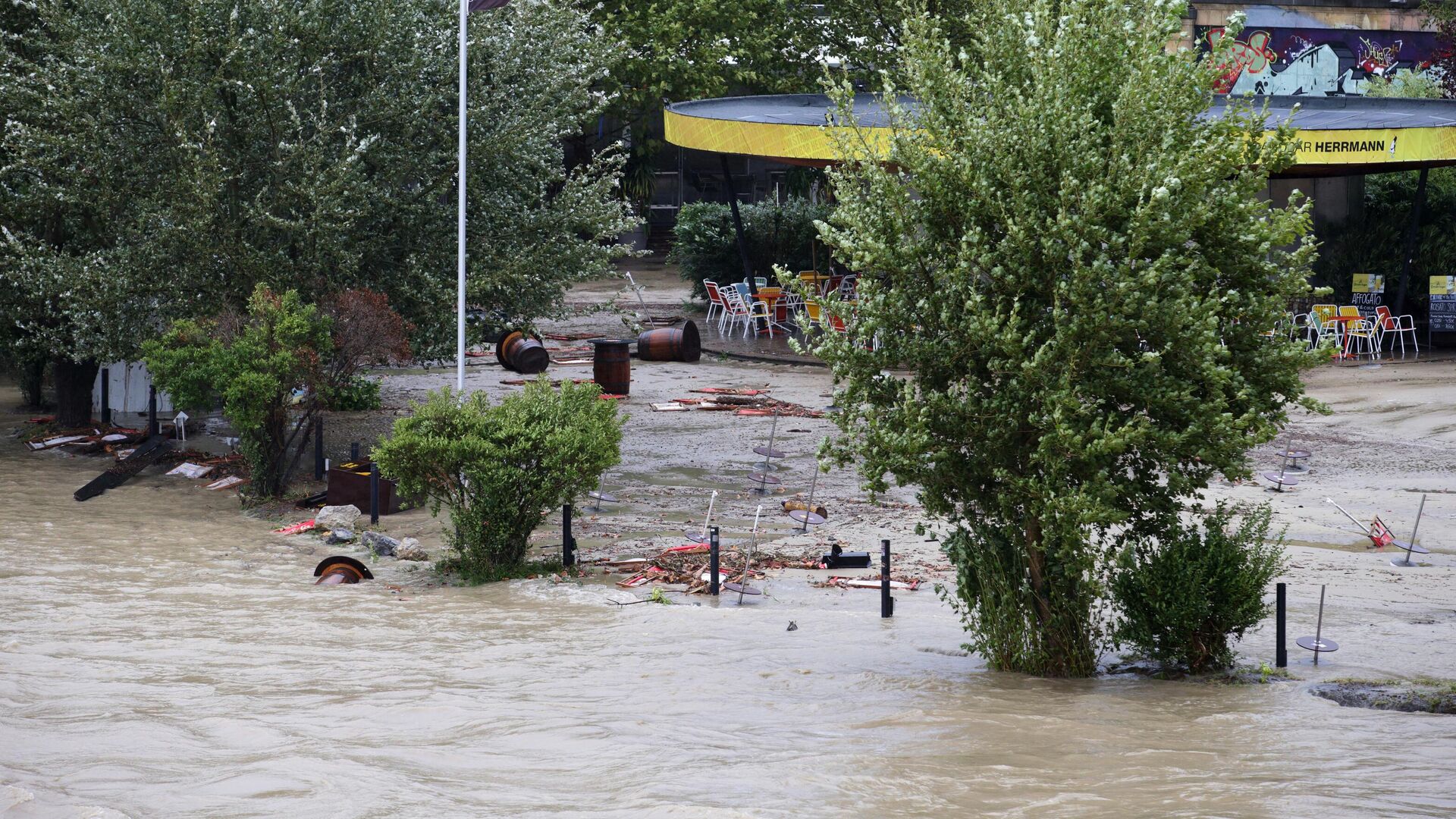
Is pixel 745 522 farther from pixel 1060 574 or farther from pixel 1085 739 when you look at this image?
pixel 1085 739

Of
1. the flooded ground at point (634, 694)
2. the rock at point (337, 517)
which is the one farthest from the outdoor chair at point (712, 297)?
the rock at point (337, 517)

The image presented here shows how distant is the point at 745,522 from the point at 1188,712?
7.11m

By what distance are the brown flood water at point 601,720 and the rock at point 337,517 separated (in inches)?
96.0

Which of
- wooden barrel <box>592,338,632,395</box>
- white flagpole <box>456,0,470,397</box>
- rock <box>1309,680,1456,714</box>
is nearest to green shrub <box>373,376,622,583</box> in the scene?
white flagpole <box>456,0,470,397</box>

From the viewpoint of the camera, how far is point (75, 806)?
5996 millimetres

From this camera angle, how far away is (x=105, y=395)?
2128cm

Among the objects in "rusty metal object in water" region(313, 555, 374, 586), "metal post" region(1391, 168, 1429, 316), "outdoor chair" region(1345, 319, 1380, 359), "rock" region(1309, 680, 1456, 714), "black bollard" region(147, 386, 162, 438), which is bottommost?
"rusty metal object in water" region(313, 555, 374, 586)

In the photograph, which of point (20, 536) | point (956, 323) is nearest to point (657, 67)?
point (20, 536)

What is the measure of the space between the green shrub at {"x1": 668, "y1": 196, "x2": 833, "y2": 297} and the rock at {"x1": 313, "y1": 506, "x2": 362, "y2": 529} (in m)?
17.3

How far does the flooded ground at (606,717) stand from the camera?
636 cm

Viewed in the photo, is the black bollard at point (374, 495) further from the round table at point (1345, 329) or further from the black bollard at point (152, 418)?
the round table at point (1345, 329)

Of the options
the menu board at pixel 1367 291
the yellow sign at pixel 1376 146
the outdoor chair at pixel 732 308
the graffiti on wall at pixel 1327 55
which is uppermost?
the graffiti on wall at pixel 1327 55

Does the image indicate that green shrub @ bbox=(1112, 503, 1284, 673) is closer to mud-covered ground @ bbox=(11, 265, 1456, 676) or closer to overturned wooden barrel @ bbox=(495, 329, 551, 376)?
mud-covered ground @ bbox=(11, 265, 1456, 676)

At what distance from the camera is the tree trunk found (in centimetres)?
2062
